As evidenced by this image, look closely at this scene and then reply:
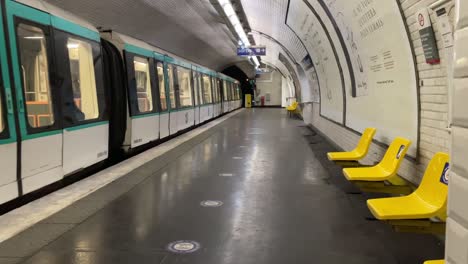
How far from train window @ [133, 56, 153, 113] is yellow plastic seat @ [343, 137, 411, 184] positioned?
16.6ft

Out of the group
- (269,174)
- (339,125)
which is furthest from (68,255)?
(339,125)

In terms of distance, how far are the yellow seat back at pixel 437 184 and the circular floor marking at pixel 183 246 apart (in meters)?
1.97

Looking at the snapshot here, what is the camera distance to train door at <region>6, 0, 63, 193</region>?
14.8 feet

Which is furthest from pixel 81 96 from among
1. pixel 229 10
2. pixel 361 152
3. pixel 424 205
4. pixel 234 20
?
pixel 234 20

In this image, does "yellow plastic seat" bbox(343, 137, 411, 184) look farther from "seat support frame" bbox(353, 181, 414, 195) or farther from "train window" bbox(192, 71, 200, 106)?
"train window" bbox(192, 71, 200, 106)

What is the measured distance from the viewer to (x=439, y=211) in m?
3.35

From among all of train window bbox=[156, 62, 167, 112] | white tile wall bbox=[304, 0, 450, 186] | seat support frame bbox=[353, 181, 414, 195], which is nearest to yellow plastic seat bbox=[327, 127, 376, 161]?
white tile wall bbox=[304, 0, 450, 186]

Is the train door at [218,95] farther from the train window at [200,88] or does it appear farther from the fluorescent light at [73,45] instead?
the fluorescent light at [73,45]

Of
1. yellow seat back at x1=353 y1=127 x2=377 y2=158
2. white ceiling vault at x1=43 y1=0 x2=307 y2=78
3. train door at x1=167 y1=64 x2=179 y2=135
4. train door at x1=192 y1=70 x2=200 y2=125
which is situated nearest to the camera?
yellow seat back at x1=353 y1=127 x2=377 y2=158

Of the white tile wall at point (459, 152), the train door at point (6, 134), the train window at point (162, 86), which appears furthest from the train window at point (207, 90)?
the white tile wall at point (459, 152)

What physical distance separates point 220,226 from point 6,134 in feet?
7.51

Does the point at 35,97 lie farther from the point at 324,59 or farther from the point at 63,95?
the point at 324,59

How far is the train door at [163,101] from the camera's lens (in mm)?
10352

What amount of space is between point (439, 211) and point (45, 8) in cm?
477
